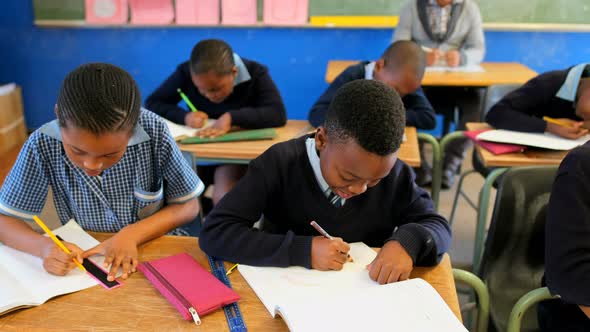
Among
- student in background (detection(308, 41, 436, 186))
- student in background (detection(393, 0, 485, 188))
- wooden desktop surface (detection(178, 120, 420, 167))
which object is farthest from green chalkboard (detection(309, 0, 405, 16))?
wooden desktop surface (detection(178, 120, 420, 167))

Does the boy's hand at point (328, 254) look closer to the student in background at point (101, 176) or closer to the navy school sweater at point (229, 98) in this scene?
the student in background at point (101, 176)

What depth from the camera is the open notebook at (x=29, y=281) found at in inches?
38.7

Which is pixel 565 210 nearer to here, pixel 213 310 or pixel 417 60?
pixel 213 310

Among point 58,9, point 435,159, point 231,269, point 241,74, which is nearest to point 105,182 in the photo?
point 231,269

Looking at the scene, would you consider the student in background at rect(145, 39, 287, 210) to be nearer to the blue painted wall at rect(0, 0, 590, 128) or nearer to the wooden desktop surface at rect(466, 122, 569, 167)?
the wooden desktop surface at rect(466, 122, 569, 167)

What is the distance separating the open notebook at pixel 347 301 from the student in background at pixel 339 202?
3cm

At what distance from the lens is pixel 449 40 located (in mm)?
3729

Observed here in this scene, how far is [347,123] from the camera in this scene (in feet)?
3.57

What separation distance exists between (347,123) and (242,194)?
11.9 inches

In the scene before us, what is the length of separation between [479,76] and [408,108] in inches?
37.1

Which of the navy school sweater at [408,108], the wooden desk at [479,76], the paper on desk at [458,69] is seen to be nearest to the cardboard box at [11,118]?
the wooden desk at [479,76]

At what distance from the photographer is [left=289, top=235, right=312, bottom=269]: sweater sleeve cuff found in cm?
111

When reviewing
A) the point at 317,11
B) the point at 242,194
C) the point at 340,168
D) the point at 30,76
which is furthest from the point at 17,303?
the point at 30,76

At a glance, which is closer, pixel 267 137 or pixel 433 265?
pixel 433 265
